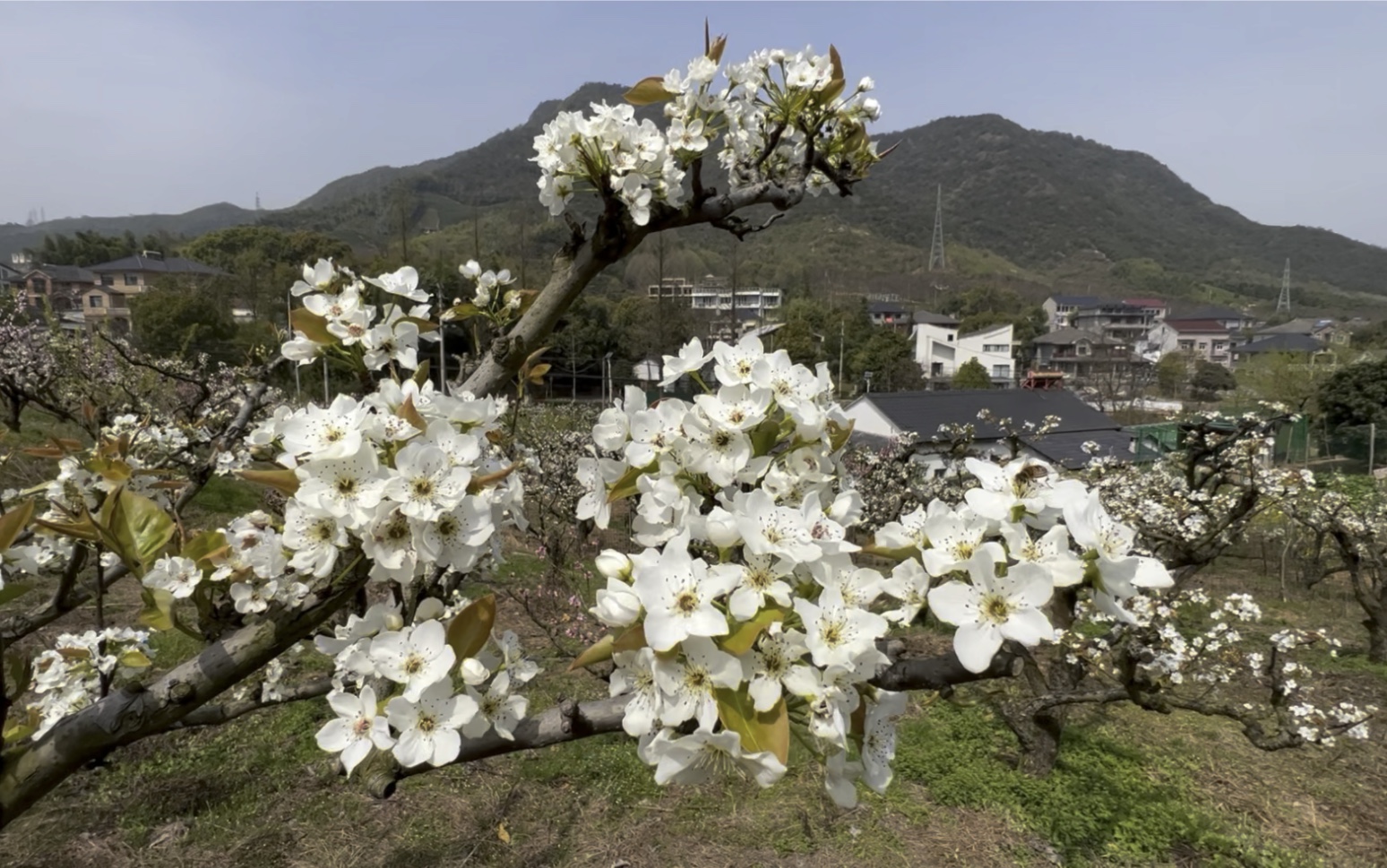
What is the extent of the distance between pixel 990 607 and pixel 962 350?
5555cm

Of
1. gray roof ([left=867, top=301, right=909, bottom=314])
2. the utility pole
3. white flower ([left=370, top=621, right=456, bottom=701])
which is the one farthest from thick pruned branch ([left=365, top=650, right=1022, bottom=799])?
gray roof ([left=867, top=301, right=909, bottom=314])

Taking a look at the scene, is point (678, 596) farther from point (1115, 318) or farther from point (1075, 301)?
point (1075, 301)

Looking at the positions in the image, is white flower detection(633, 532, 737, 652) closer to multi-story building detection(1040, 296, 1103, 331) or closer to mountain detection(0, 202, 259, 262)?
multi-story building detection(1040, 296, 1103, 331)

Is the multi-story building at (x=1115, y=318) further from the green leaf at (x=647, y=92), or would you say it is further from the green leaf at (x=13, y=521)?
the green leaf at (x=13, y=521)

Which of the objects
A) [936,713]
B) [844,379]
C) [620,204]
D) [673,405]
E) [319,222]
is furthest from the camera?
[319,222]

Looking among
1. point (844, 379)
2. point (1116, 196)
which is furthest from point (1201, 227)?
point (844, 379)

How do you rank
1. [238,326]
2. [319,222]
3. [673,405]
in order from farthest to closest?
[319,222]
[238,326]
[673,405]

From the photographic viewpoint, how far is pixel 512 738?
38.1 inches

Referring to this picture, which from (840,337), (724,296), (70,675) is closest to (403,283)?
(70,675)

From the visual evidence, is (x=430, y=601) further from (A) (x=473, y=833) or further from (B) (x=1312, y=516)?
(B) (x=1312, y=516)

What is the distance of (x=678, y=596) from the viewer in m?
0.75

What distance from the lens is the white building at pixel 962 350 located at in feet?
164

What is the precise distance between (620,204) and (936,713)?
492 cm

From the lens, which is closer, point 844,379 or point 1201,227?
point 844,379
